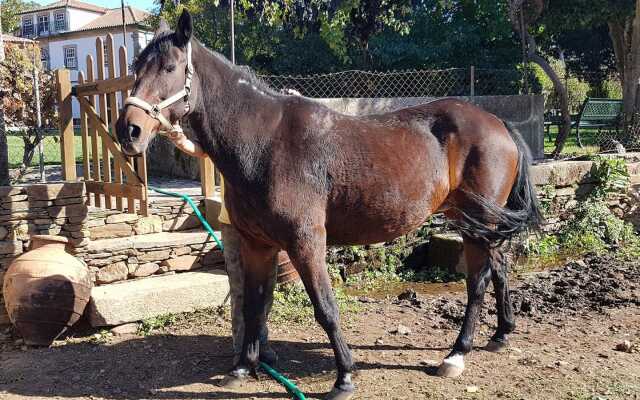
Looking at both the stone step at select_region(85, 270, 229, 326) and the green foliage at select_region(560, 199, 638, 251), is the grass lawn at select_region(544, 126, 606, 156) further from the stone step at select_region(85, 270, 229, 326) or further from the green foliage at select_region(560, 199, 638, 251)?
the stone step at select_region(85, 270, 229, 326)

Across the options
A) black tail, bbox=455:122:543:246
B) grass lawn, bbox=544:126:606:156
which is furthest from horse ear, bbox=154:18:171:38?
grass lawn, bbox=544:126:606:156

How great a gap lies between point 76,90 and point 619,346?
5.41 meters

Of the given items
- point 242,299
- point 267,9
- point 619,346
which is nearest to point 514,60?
point 267,9

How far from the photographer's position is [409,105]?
372 inches

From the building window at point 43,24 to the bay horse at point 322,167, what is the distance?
66.2 meters

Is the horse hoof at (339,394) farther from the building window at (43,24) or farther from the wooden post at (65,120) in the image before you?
the building window at (43,24)

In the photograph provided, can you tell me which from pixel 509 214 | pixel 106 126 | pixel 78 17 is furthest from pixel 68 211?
pixel 78 17

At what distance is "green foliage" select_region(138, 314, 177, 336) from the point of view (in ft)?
16.4

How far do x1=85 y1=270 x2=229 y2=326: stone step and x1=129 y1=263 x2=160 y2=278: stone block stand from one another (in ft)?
0.33

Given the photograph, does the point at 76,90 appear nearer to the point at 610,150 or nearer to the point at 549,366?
the point at 549,366

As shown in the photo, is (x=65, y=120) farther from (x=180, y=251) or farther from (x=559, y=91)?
(x=559, y=91)

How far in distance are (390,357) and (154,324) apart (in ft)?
6.86

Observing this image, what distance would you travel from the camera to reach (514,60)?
13367 millimetres

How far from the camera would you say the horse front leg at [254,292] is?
12.6 feet
